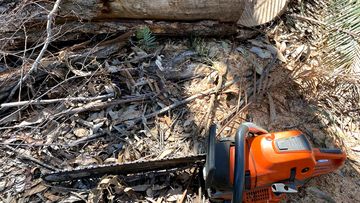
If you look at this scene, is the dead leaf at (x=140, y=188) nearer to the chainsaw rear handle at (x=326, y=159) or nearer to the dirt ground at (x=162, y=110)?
the dirt ground at (x=162, y=110)

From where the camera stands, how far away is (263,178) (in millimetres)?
Result: 2207

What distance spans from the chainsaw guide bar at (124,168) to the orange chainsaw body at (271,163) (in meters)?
0.27

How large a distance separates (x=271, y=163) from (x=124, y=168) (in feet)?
2.79

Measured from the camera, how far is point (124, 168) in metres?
2.45

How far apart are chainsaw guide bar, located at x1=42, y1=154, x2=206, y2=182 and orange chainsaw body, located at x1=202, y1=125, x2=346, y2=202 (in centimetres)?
27

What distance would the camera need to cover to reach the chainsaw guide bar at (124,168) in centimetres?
238

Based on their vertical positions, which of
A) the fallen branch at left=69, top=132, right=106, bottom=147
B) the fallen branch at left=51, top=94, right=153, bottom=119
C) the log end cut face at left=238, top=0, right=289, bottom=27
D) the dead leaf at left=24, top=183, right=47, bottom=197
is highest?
the log end cut face at left=238, top=0, right=289, bottom=27

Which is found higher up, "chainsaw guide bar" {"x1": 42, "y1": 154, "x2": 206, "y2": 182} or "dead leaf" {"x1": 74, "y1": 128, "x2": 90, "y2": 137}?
"dead leaf" {"x1": 74, "y1": 128, "x2": 90, "y2": 137}

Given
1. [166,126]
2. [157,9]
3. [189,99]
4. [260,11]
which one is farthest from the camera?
[260,11]

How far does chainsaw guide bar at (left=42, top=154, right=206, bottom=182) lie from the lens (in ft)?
7.80

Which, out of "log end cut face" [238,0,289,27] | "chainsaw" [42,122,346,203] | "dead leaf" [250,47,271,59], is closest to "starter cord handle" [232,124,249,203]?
"chainsaw" [42,122,346,203]

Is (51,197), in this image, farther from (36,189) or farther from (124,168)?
(124,168)

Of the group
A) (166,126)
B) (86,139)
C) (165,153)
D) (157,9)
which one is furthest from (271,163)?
(157,9)

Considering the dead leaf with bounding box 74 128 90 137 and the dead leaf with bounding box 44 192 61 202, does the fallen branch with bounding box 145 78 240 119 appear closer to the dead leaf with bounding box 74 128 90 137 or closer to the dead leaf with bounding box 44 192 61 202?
the dead leaf with bounding box 74 128 90 137
